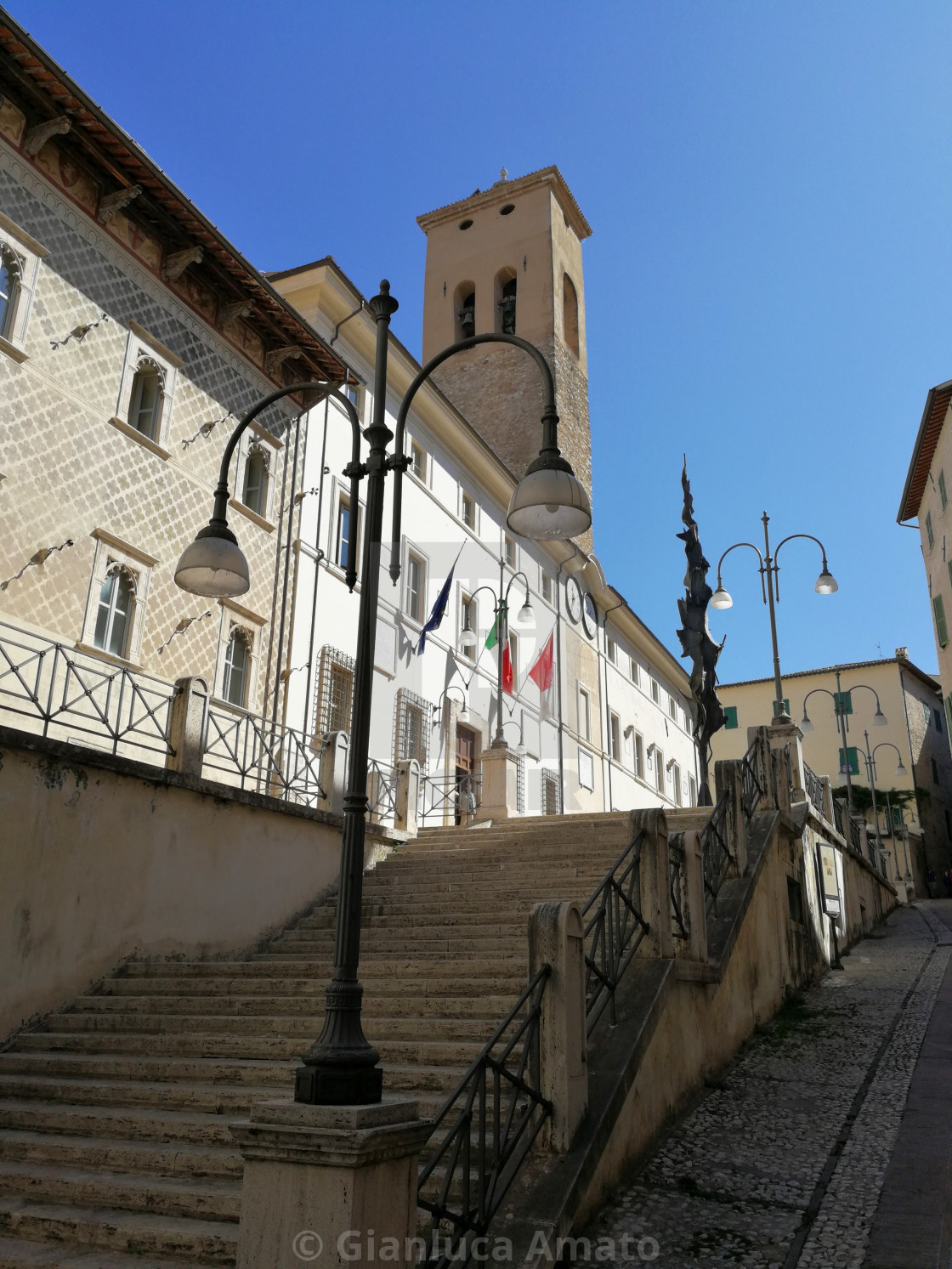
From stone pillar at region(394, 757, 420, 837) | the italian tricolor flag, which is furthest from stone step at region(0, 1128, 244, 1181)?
the italian tricolor flag

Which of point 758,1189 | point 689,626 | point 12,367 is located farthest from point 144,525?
point 758,1189

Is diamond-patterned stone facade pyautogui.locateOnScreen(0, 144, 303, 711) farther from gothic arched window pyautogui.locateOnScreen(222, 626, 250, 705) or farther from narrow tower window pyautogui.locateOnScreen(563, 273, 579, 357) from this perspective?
narrow tower window pyautogui.locateOnScreen(563, 273, 579, 357)

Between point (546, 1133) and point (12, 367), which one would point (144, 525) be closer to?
point (12, 367)

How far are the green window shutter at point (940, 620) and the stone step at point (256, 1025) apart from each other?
31.2 m

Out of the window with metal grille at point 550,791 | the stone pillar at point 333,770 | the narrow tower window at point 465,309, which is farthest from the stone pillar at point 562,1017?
the narrow tower window at point 465,309

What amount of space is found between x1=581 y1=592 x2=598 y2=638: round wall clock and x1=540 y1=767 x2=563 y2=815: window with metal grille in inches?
250

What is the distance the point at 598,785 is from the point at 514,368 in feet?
46.5

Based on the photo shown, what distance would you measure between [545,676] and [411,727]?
846cm

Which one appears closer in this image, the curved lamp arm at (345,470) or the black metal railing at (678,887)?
the curved lamp arm at (345,470)

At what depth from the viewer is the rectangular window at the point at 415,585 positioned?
2236 cm

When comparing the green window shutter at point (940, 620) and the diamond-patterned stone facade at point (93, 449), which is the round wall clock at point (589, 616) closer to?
the green window shutter at point (940, 620)

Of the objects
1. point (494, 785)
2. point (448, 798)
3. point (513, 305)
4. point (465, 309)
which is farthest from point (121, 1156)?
point (465, 309)

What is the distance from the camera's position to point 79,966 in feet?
30.7

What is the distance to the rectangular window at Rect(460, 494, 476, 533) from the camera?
84.5 feet
